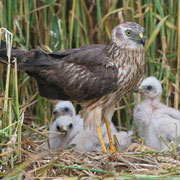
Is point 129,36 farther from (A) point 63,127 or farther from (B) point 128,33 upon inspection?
(A) point 63,127

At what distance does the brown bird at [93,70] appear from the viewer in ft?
12.2

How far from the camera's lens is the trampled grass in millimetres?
4676

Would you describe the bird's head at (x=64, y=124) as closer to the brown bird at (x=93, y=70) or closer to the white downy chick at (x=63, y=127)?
the white downy chick at (x=63, y=127)

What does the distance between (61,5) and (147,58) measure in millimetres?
1242

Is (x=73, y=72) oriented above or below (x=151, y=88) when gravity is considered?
above

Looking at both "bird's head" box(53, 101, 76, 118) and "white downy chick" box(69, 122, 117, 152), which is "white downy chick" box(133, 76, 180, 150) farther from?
"bird's head" box(53, 101, 76, 118)

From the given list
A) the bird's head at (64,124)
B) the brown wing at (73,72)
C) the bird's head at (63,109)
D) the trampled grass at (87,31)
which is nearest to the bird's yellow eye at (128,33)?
the brown wing at (73,72)

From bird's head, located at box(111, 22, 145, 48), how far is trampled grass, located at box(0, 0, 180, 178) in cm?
91

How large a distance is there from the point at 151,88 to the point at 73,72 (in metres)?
1.10

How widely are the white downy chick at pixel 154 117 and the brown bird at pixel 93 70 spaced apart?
0.54 metres

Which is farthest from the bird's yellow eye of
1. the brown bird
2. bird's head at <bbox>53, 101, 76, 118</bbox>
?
bird's head at <bbox>53, 101, 76, 118</bbox>

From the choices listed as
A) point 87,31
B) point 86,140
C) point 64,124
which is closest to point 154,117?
point 86,140

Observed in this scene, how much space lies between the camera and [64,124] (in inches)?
174

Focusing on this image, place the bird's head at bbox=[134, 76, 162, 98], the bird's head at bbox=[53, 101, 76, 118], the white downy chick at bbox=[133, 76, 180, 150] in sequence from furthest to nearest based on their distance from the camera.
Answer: the bird's head at bbox=[53, 101, 76, 118] → the bird's head at bbox=[134, 76, 162, 98] → the white downy chick at bbox=[133, 76, 180, 150]
